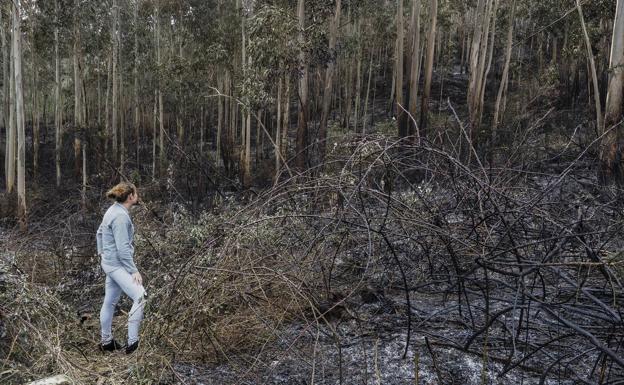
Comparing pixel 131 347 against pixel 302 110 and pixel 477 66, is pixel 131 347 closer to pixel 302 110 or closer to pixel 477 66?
pixel 302 110

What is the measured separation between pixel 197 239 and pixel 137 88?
23554mm

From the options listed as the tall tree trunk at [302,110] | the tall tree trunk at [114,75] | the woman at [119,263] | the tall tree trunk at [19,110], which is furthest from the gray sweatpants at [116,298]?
the tall tree trunk at [114,75]

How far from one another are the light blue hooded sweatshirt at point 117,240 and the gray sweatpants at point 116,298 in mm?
71

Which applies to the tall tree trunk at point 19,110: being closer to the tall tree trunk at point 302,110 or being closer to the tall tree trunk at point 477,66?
the tall tree trunk at point 302,110

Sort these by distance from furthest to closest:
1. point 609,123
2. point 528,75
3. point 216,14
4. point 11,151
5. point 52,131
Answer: point 52,131 < point 528,75 < point 216,14 < point 11,151 < point 609,123

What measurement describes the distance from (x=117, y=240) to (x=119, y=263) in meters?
0.25

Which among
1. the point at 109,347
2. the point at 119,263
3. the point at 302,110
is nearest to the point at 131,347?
the point at 109,347

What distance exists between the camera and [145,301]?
4.55 metres

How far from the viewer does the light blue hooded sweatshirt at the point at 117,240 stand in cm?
499

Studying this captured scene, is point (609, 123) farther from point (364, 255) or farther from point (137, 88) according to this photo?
point (137, 88)

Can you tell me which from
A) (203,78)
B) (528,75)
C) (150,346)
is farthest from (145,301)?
(528,75)

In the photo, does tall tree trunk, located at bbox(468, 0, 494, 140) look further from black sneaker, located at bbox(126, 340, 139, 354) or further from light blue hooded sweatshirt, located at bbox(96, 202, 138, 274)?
black sneaker, located at bbox(126, 340, 139, 354)

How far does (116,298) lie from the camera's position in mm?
5172

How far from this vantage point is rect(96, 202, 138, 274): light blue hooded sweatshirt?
16.4 ft
